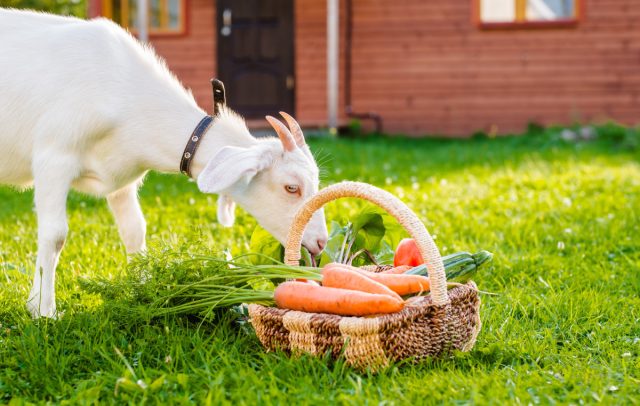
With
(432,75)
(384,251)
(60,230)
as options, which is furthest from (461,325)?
(432,75)

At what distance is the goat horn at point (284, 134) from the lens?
143 inches

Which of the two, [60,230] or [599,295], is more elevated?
[60,230]

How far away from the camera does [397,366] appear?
3.11 metres

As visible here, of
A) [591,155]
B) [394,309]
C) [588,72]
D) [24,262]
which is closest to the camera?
[394,309]

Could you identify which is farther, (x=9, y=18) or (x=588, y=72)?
(x=588, y=72)

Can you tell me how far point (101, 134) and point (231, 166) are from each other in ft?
2.72

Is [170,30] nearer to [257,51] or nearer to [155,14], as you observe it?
[155,14]

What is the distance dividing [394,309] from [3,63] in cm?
234

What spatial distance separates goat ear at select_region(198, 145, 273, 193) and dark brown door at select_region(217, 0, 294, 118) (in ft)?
39.1

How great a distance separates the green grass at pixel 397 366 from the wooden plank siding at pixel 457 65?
8.31m

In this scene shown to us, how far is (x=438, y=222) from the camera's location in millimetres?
5922

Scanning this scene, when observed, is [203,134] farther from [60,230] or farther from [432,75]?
[432,75]

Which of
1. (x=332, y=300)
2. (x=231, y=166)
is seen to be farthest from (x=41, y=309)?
(x=332, y=300)

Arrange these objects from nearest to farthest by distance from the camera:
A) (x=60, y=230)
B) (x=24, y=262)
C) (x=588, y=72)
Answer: (x=60, y=230), (x=24, y=262), (x=588, y=72)
